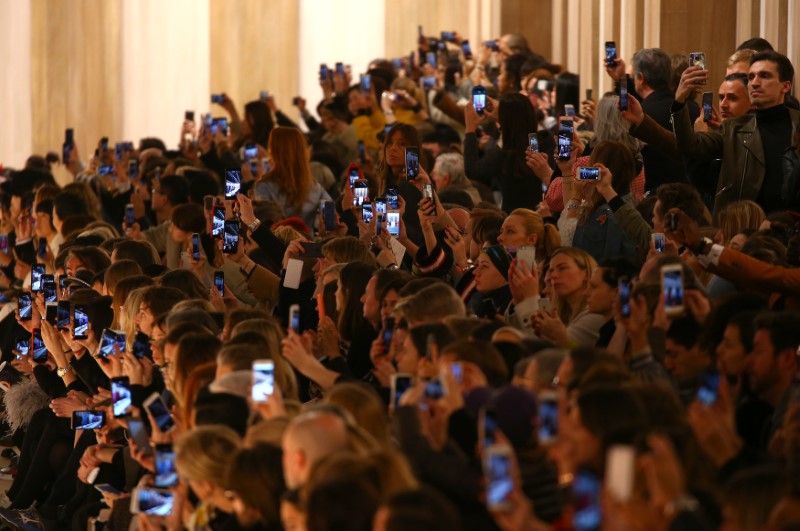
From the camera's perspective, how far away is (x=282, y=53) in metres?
24.4

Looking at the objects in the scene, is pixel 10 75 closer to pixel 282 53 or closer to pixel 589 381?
pixel 282 53

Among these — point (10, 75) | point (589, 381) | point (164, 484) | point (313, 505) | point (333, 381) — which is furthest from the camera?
point (10, 75)

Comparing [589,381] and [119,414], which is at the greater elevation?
[589,381]

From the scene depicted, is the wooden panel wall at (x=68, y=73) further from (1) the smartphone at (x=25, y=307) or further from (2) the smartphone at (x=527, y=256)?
(2) the smartphone at (x=527, y=256)

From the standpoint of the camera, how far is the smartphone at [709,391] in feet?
16.3

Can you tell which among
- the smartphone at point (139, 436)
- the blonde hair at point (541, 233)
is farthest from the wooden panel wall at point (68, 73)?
the smartphone at point (139, 436)

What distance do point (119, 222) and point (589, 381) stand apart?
382 inches

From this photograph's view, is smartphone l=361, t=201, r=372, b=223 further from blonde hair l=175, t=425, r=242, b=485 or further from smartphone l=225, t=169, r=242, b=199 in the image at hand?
blonde hair l=175, t=425, r=242, b=485

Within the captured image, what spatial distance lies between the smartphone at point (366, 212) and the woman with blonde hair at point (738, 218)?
2241mm

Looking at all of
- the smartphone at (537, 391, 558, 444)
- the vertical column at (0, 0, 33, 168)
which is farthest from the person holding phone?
the vertical column at (0, 0, 33, 168)

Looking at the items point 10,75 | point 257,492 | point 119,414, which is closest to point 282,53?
point 10,75

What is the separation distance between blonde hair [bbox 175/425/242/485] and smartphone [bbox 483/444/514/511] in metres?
1.47

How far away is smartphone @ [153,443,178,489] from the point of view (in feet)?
19.0

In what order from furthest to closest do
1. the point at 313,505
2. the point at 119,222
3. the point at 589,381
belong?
the point at 119,222 → the point at 589,381 → the point at 313,505
